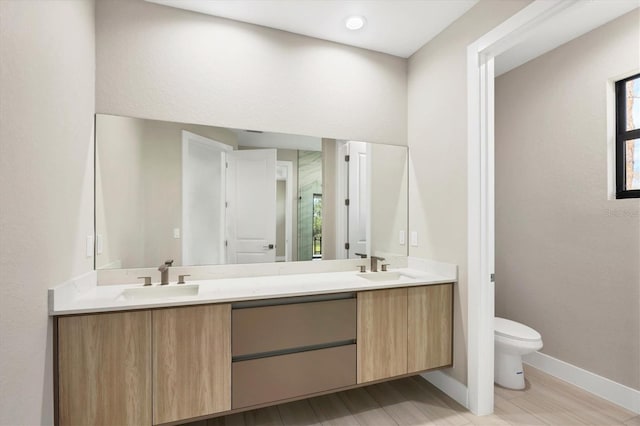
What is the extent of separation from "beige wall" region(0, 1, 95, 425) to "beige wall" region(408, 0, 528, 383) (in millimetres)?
2308

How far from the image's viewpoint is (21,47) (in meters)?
1.15

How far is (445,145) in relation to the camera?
2312mm

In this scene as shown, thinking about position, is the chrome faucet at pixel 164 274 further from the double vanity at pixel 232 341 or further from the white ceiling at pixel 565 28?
the white ceiling at pixel 565 28

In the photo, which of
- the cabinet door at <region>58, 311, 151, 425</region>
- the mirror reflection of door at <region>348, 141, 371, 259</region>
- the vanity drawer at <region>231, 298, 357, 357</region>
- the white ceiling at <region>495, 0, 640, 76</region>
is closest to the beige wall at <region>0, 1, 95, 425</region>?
the cabinet door at <region>58, 311, 151, 425</region>

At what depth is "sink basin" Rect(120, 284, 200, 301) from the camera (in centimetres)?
186

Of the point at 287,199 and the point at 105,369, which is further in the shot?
the point at 287,199

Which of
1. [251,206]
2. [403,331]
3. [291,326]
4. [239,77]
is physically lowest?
[403,331]

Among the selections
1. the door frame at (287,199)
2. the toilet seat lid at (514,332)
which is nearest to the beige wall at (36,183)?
the door frame at (287,199)

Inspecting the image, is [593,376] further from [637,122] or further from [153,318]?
[153,318]

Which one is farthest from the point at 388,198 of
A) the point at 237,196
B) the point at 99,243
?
the point at 99,243

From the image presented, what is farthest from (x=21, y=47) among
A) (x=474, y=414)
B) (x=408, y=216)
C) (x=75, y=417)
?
(x=474, y=414)

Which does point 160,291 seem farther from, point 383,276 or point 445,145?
point 445,145

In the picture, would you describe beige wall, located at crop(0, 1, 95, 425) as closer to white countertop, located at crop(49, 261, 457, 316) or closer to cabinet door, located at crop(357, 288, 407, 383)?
white countertop, located at crop(49, 261, 457, 316)

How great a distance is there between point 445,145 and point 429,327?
132 centimetres
